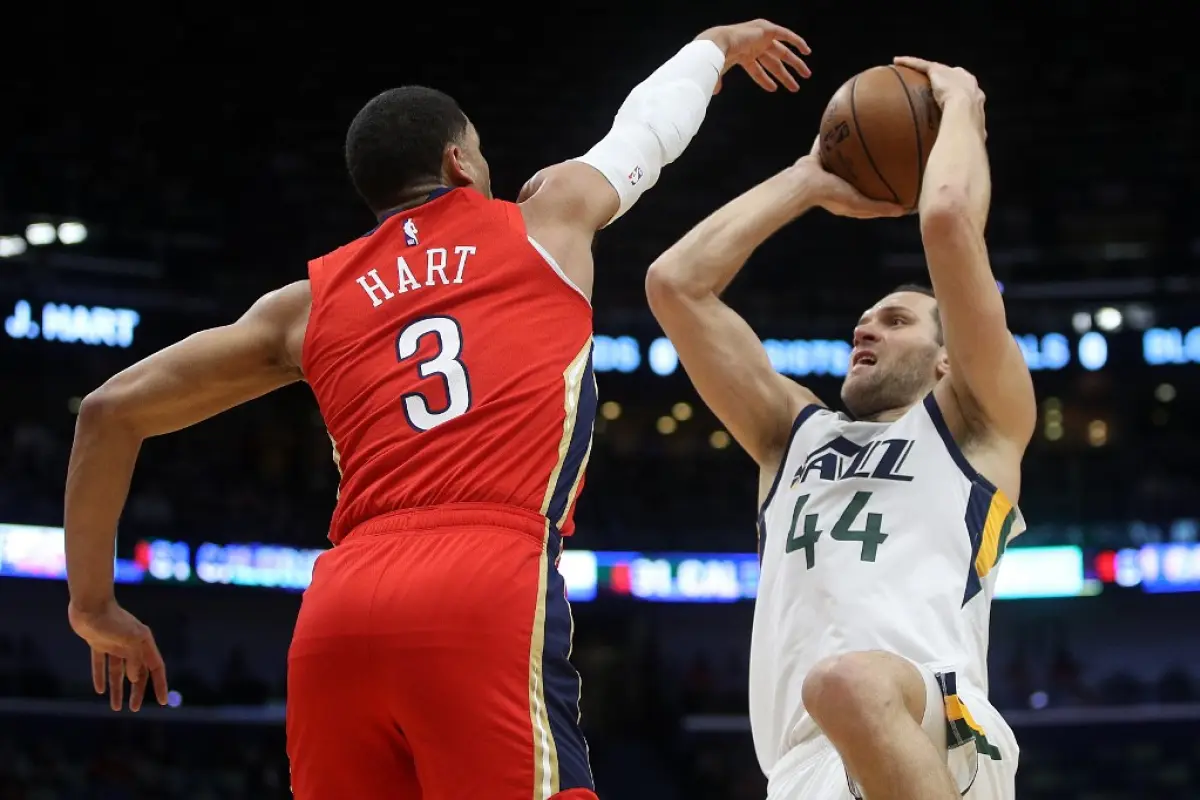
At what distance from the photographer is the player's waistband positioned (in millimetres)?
2494

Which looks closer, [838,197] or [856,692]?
[856,692]

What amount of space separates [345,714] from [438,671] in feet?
0.62

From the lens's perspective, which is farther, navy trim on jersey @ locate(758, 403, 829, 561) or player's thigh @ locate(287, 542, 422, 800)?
navy trim on jersey @ locate(758, 403, 829, 561)

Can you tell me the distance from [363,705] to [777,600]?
1.50 meters

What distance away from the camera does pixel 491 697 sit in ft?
7.73

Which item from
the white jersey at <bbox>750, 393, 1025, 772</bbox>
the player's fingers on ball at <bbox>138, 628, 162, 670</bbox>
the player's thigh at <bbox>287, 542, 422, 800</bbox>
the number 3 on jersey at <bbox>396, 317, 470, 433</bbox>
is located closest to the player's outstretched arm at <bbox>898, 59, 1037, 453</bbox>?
the white jersey at <bbox>750, 393, 1025, 772</bbox>

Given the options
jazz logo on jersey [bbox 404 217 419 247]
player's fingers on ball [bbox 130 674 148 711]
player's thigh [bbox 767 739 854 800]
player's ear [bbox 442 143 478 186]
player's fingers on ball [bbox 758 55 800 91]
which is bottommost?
player's thigh [bbox 767 739 854 800]

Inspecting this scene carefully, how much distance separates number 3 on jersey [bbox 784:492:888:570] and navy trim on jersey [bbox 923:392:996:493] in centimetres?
23

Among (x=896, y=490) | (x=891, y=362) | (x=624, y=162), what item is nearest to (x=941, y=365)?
(x=891, y=362)

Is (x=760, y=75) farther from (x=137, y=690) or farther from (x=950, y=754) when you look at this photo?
(x=137, y=690)

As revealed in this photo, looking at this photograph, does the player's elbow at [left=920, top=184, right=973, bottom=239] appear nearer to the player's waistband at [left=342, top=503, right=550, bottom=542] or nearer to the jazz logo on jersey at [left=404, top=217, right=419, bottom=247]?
the jazz logo on jersey at [left=404, top=217, right=419, bottom=247]

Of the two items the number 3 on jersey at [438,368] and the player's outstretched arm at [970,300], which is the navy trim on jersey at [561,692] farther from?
the player's outstretched arm at [970,300]

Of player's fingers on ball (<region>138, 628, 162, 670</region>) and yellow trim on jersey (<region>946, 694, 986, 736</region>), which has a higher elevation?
player's fingers on ball (<region>138, 628, 162, 670</region>)

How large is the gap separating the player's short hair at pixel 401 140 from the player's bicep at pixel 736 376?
1.36 m
